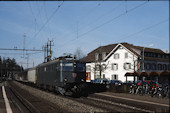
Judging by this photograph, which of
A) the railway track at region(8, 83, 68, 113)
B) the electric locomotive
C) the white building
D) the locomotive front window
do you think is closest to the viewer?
the railway track at region(8, 83, 68, 113)

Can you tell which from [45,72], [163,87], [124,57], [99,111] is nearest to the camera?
[99,111]

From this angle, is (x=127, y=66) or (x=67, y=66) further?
(x=127, y=66)

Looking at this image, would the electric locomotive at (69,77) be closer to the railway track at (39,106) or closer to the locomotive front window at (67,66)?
the locomotive front window at (67,66)

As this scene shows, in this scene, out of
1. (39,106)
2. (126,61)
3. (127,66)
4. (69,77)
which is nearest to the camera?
(39,106)

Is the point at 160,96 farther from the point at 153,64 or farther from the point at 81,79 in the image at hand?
the point at 153,64

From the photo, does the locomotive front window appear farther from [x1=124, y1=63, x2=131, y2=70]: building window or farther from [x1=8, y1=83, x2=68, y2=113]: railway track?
[x1=124, y1=63, x2=131, y2=70]: building window

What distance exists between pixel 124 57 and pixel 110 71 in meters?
5.33

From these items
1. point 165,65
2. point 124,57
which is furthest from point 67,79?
point 165,65

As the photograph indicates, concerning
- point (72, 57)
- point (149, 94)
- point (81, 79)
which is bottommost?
point (149, 94)

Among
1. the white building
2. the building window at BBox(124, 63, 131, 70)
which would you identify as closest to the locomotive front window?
the white building

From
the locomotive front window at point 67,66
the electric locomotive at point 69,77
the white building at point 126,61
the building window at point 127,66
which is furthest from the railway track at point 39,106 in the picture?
the building window at point 127,66

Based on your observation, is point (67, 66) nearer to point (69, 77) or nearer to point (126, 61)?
point (69, 77)

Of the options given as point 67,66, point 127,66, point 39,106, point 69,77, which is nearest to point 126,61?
point 127,66

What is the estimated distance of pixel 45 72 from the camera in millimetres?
24844
